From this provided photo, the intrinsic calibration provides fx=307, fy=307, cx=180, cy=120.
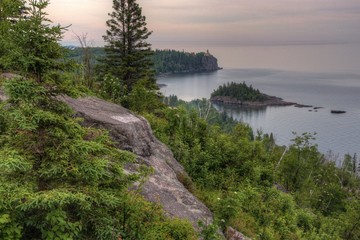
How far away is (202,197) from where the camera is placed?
15.4m

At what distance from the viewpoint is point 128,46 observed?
4338 centimetres

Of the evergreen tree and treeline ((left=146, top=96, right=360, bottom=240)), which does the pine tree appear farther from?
the evergreen tree

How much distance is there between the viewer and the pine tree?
4191 cm

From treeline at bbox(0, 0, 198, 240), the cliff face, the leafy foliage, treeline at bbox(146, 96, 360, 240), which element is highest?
the leafy foliage

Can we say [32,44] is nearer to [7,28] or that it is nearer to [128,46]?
[7,28]

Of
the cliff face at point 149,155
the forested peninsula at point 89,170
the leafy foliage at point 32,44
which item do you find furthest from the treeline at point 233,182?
the leafy foliage at point 32,44

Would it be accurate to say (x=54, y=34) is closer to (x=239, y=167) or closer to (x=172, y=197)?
(x=172, y=197)

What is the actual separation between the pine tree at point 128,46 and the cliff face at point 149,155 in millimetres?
26103

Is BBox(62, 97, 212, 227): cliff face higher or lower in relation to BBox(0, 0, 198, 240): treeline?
lower

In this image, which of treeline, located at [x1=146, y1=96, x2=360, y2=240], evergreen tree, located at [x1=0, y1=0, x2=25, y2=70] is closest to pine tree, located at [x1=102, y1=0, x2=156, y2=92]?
treeline, located at [x1=146, y1=96, x2=360, y2=240]

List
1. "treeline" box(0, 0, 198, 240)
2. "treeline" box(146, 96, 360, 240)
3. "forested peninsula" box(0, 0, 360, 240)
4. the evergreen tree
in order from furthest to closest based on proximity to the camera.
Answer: "treeline" box(146, 96, 360, 240) → the evergreen tree → "forested peninsula" box(0, 0, 360, 240) → "treeline" box(0, 0, 198, 240)

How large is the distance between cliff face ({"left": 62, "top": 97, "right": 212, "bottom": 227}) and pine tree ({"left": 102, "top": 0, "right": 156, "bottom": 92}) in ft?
85.6

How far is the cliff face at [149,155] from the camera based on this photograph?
12.0 metres

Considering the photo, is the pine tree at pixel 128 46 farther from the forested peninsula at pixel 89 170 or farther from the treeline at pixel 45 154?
the treeline at pixel 45 154
